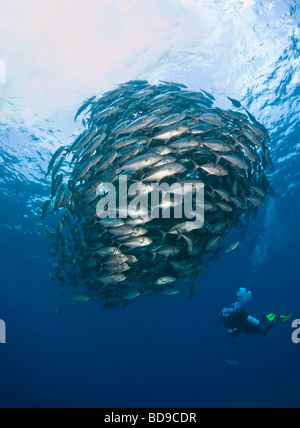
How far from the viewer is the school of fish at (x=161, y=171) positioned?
5.15 meters

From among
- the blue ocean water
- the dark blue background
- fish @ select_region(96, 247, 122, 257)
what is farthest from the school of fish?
the dark blue background

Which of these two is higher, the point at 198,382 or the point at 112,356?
the point at 112,356

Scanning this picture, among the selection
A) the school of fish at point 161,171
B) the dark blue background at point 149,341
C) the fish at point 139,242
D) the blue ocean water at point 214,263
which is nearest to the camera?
the school of fish at point 161,171

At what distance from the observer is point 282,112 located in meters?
14.1

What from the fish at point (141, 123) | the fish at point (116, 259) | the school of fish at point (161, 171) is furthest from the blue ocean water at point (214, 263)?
the fish at point (116, 259)

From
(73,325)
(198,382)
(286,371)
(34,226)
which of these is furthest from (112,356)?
(34,226)

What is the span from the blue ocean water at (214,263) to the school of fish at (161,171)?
3867mm

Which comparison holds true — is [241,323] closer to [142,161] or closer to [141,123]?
[142,161]

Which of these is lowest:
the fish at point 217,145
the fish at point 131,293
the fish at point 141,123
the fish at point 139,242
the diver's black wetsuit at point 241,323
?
the fish at point 131,293

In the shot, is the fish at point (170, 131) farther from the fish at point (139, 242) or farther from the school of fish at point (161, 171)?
the fish at point (139, 242)

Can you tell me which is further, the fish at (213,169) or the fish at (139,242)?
the fish at (139,242)

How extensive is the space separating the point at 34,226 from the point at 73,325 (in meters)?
50.2

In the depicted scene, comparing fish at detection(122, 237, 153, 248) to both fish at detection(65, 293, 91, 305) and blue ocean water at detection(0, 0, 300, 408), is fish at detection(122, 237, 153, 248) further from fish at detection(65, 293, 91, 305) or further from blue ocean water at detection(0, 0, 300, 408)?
blue ocean water at detection(0, 0, 300, 408)

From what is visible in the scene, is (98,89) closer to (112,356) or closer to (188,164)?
(188,164)
